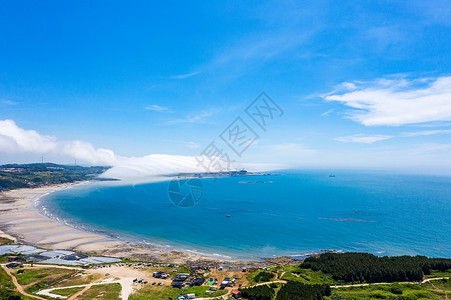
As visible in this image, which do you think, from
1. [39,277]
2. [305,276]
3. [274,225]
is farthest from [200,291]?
[274,225]

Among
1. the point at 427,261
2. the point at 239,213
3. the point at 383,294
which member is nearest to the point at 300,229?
the point at 239,213

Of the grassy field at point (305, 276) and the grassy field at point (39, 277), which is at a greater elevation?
the grassy field at point (39, 277)

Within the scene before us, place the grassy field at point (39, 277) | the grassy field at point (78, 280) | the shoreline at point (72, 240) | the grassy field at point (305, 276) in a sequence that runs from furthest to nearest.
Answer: the shoreline at point (72, 240) → the grassy field at point (305, 276) → the grassy field at point (78, 280) → the grassy field at point (39, 277)

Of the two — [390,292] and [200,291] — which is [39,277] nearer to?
[200,291]

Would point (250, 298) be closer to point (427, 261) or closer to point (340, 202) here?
point (427, 261)

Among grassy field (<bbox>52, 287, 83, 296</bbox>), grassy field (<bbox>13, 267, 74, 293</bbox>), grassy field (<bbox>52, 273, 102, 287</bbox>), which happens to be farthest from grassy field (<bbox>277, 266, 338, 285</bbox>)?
grassy field (<bbox>13, 267, 74, 293</bbox>)

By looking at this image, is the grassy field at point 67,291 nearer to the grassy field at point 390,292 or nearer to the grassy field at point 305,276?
the grassy field at point 305,276

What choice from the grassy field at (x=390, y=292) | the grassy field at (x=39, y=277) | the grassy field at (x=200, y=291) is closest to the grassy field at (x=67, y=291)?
the grassy field at (x=39, y=277)

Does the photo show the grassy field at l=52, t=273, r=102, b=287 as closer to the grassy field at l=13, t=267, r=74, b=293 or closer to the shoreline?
the grassy field at l=13, t=267, r=74, b=293

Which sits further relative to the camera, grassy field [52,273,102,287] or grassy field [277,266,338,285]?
grassy field [277,266,338,285]
